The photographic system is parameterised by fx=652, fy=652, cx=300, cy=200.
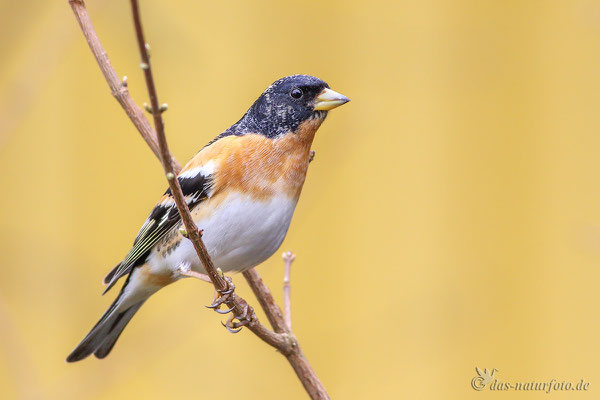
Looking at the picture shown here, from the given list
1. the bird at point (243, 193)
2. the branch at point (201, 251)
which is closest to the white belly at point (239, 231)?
the bird at point (243, 193)

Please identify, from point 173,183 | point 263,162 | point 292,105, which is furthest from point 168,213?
point 173,183

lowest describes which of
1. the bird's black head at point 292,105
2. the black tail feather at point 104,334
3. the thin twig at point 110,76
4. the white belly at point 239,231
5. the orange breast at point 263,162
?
the black tail feather at point 104,334

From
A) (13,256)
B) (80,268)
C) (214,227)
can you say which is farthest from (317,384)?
(13,256)

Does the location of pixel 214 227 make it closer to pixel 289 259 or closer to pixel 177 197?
pixel 289 259

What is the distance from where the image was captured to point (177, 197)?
0.91 m

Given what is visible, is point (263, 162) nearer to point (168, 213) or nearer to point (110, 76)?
point (168, 213)

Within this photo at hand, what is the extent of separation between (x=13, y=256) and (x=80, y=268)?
19 centimetres

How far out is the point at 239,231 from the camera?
145cm

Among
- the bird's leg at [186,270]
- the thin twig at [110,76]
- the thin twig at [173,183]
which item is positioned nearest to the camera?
the thin twig at [173,183]

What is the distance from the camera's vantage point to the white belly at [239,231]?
1.45 m

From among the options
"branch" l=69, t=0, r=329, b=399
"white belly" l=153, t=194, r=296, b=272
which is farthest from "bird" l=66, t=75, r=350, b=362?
"branch" l=69, t=0, r=329, b=399

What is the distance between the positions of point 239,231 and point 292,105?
34 centimetres

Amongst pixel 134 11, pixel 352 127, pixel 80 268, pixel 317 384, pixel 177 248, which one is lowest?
pixel 317 384

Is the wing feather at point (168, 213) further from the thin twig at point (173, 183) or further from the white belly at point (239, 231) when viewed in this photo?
the thin twig at point (173, 183)
